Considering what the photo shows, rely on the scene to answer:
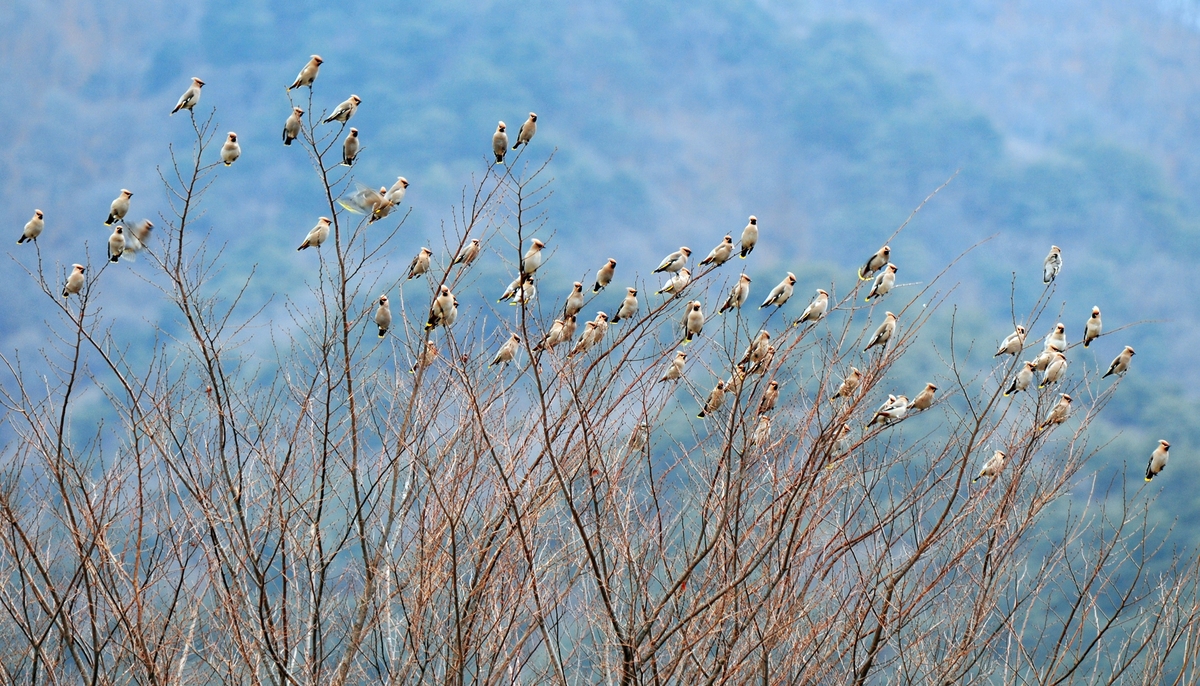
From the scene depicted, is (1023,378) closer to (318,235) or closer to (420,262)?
(420,262)

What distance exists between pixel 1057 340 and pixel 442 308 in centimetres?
591

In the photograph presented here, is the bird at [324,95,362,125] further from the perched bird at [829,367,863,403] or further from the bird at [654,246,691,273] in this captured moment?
the perched bird at [829,367,863,403]

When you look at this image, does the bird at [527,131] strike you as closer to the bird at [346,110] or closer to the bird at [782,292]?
the bird at [346,110]

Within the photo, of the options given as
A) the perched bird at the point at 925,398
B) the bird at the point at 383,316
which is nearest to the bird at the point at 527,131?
the bird at the point at 383,316

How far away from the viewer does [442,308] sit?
7.97m

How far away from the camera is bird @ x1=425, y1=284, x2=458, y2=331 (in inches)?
312

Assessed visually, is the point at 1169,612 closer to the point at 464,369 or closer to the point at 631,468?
the point at 631,468

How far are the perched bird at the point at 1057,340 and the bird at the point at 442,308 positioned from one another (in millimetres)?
5187

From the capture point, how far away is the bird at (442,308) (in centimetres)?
791

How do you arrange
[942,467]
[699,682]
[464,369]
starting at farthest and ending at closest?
[942,467]
[699,682]
[464,369]

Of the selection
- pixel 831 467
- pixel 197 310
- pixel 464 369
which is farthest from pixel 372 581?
pixel 831 467

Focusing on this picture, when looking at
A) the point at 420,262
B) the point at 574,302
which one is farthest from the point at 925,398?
the point at 420,262

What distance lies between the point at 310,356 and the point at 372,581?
1.84 metres

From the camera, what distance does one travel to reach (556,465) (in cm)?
611
